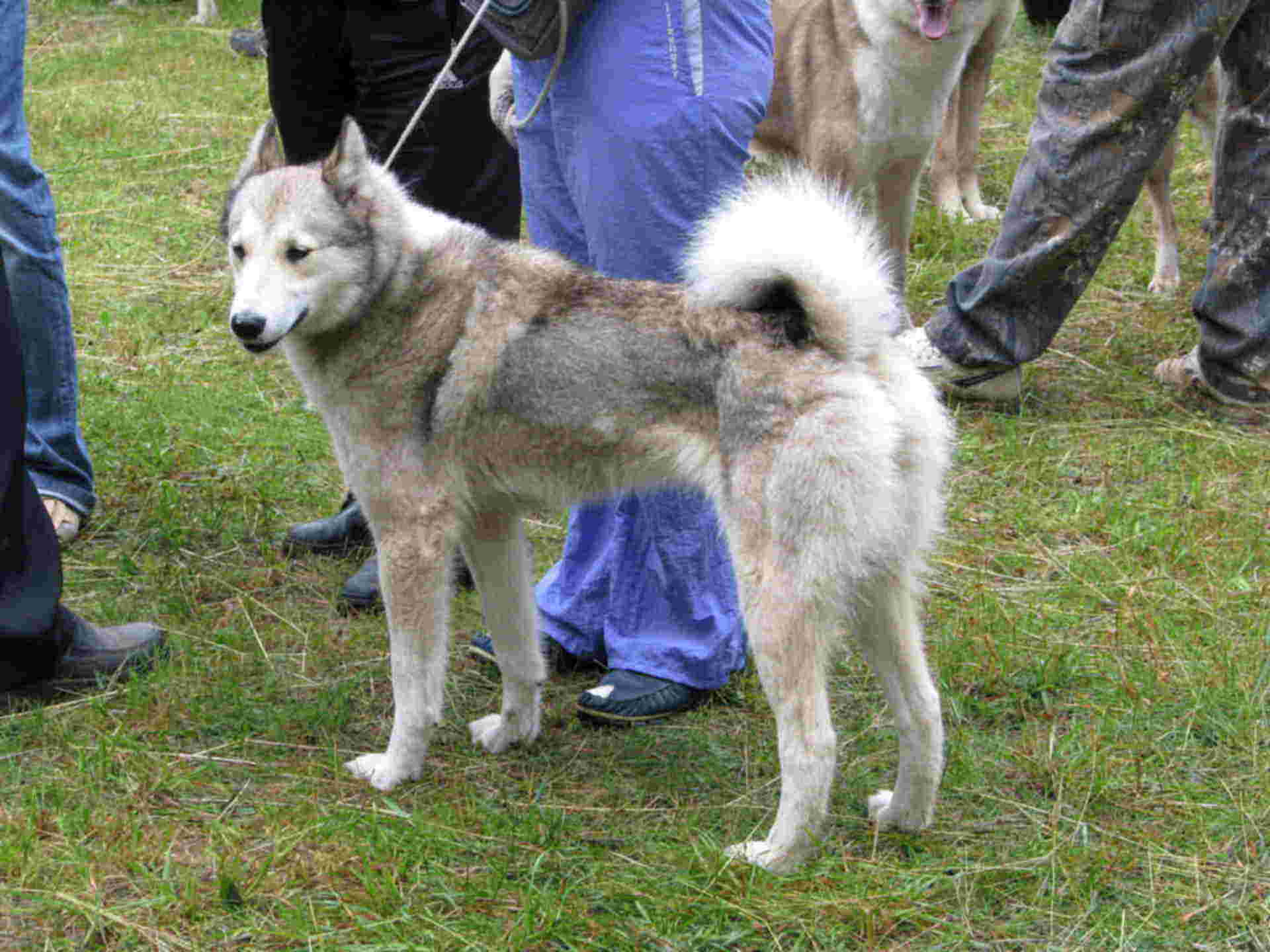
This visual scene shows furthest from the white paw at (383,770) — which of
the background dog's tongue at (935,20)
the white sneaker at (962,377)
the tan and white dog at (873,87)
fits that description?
the background dog's tongue at (935,20)

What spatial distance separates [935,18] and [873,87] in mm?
293

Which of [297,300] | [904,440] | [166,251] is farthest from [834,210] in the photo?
[166,251]

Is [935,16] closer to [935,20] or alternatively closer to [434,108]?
[935,20]

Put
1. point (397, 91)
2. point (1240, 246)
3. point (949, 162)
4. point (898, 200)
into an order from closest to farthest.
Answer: point (397, 91), point (1240, 246), point (898, 200), point (949, 162)

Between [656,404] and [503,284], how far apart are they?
397 millimetres

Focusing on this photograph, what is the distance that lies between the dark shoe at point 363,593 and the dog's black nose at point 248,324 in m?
0.95

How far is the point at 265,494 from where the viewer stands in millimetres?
3777

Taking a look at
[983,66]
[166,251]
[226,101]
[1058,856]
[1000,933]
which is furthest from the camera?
[226,101]

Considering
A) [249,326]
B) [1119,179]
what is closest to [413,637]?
[249,326]

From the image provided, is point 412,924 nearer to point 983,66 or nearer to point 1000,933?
point 1000,933

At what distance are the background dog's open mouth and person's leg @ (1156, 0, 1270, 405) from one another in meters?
0.98

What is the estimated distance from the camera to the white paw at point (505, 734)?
271 centimetres

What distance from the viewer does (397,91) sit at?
314 centimetres

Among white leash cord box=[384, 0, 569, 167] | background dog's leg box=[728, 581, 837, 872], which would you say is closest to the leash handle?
→ white leash cord box=[384, 0, 569, 167]
